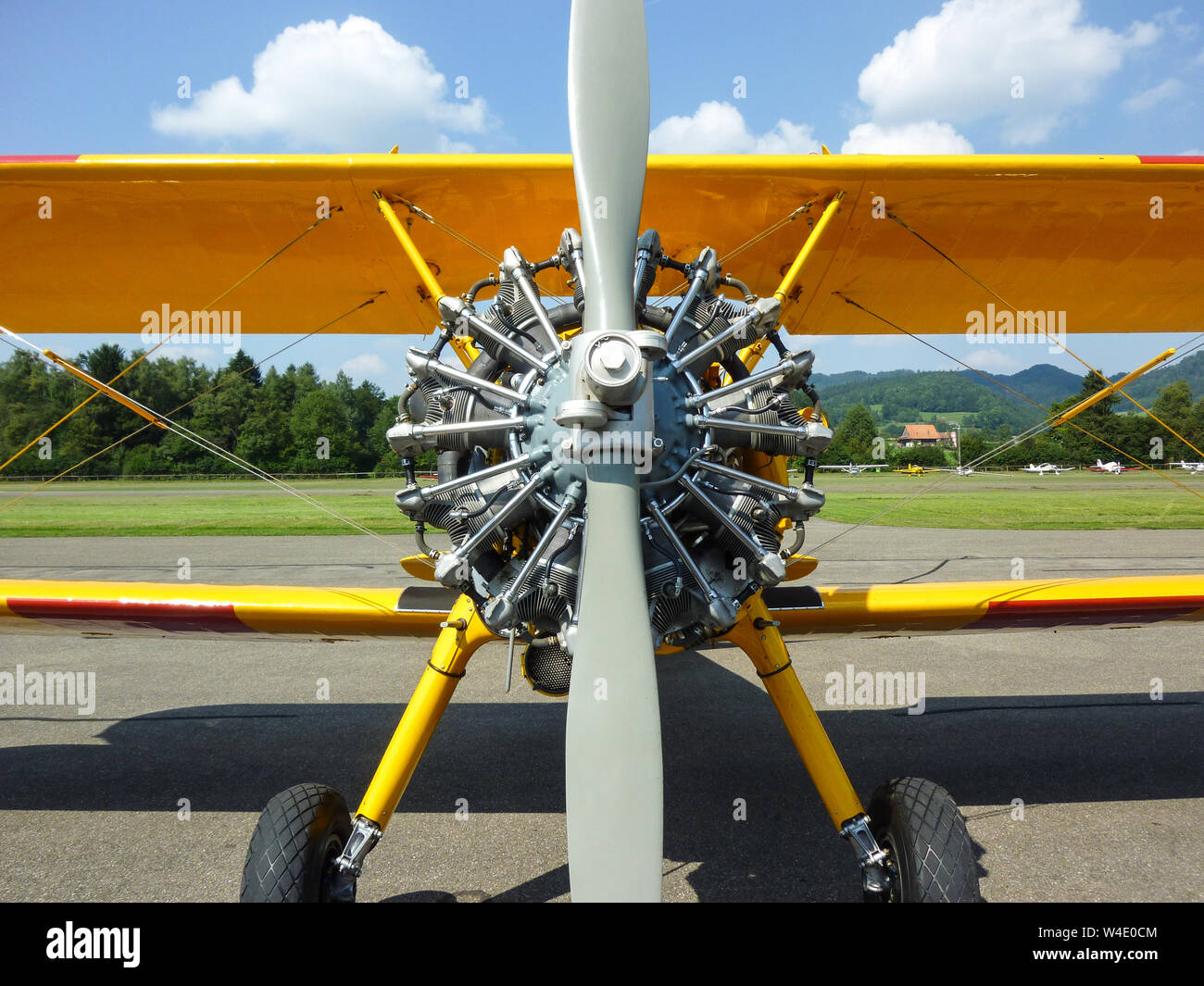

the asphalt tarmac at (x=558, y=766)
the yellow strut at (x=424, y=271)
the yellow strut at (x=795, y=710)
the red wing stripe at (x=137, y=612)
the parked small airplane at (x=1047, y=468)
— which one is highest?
the parked small airplane at (x=1047, y=468)

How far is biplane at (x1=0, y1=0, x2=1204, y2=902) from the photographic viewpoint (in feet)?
7.33

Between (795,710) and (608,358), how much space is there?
1.75 metres

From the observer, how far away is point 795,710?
3.03 m

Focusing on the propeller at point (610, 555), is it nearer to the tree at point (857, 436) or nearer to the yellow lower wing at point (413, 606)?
the yellow lower wing at point (413, 606)

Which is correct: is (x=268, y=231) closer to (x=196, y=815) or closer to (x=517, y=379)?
(x=517, y=379)

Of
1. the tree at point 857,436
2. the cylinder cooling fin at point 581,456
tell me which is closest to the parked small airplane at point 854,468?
the tree at point 857,436

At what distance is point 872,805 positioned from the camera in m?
2.91

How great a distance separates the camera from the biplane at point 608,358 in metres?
2.23

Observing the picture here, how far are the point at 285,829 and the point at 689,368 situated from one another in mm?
2127

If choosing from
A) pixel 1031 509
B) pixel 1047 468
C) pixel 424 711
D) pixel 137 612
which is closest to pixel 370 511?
pixel 1031 509

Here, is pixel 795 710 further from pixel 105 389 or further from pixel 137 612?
pixel 105 389

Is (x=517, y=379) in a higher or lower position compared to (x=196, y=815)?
higher

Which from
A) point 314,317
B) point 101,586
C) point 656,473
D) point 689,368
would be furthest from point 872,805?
point 314,317

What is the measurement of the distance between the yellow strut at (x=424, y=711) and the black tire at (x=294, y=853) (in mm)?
→ 161
